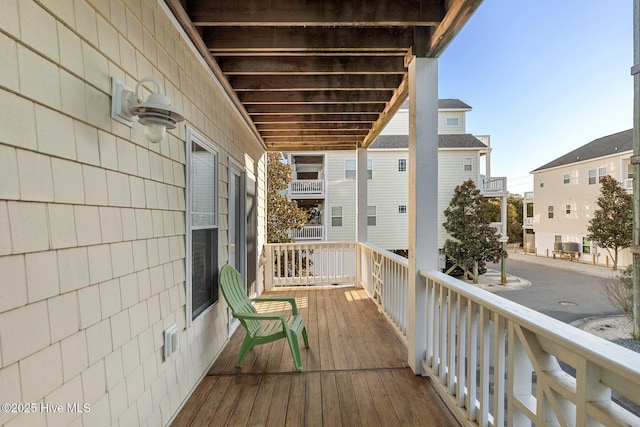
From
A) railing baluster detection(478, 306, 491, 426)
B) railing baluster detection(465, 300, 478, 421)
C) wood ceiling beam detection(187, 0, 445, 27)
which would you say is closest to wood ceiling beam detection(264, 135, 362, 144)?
wood ceiling beam detection(187, 0, 445, 27)

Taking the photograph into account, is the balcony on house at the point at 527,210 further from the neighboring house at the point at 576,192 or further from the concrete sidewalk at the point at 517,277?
the concrete sidewalk at the point at 517,277

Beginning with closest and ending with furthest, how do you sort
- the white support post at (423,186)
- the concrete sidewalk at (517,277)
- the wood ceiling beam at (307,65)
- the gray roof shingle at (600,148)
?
the white support post at (423,186) < the wood ceiling beam at (307,65) < the gray roof shingle at (600,148) < the concrete sidewalk at (517,277)

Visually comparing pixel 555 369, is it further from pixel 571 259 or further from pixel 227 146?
pixel 571 259

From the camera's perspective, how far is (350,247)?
5.99 metres

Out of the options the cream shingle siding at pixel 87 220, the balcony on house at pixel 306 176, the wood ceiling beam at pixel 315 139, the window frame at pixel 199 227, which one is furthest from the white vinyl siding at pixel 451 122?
the cream shingle siding at pixel 87 220

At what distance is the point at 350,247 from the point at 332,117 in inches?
109

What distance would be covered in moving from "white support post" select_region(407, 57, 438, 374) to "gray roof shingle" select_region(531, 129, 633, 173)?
28.9 ft

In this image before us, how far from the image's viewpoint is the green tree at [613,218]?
23.3 ft

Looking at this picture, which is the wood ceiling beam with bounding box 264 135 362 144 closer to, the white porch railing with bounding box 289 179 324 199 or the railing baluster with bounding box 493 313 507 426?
the railing baluster with bounding box 493 313 507 426

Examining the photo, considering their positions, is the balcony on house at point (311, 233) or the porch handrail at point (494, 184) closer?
the porch handrail at point (494, 184)

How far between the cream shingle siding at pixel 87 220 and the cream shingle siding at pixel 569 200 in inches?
459

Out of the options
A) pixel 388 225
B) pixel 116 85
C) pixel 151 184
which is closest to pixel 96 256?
pixel 151 184

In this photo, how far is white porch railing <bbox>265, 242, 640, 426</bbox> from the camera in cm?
96

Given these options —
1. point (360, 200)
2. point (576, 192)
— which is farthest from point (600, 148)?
point (360, 200)
